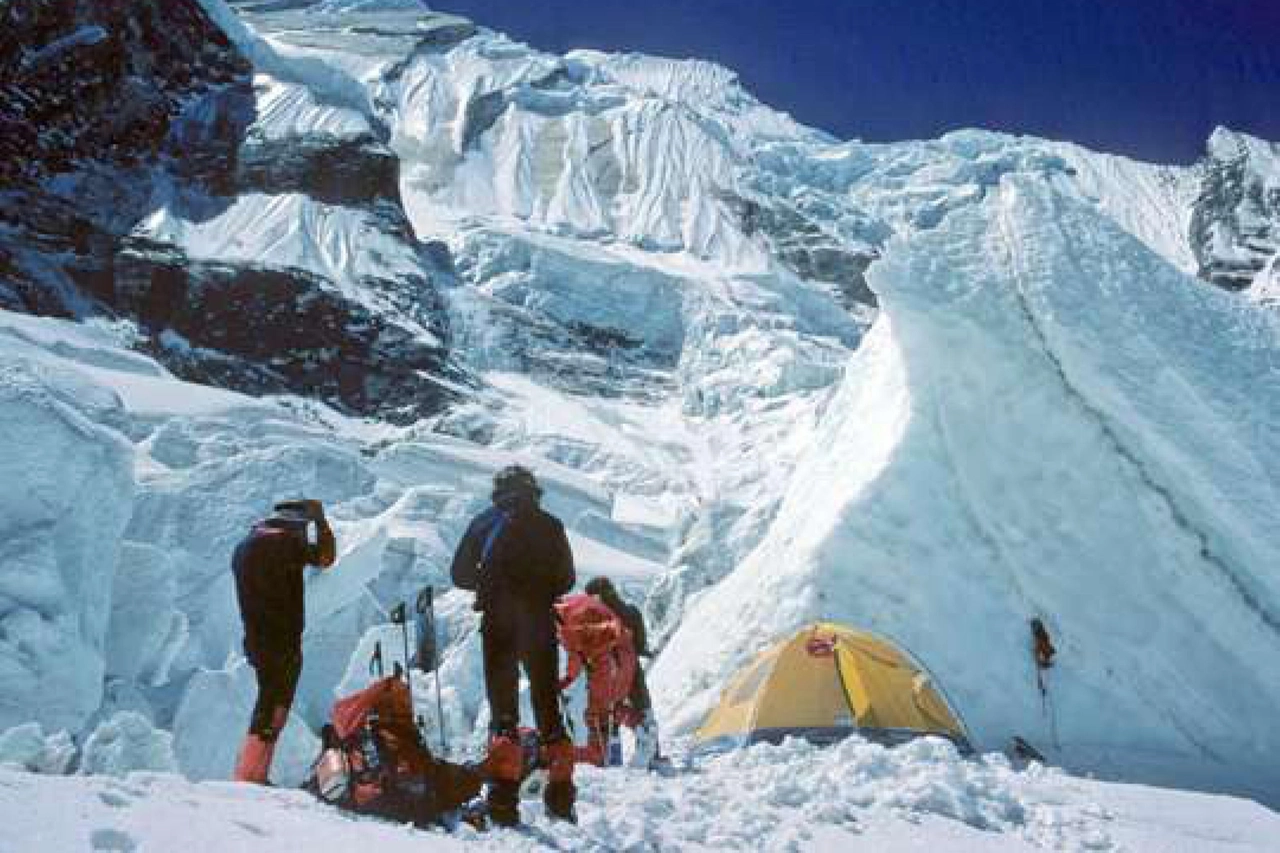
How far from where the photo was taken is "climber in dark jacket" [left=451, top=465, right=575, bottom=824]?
5098mm

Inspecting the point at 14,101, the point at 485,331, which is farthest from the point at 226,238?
the point at 485,331

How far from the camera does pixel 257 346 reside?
123 metres

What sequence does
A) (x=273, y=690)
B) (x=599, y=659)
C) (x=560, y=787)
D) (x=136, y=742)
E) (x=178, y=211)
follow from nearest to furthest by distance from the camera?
(x=560, y=787) → (x=273, y=690) → (x=599, y=659) → (x=136, y=742) → (x=178, y=211)

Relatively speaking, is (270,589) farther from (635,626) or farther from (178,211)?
(178,211)

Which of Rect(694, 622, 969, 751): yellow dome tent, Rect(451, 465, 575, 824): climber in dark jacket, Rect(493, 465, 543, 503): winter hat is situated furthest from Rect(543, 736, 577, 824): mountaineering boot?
Rect(694, 622, 969, 751): yellow dome tent

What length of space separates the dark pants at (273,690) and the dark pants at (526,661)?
1.18 meters

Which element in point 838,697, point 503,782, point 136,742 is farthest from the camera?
point 136,742

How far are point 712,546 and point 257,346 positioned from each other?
4036 inches

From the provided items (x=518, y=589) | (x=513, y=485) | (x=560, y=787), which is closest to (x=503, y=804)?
(x=560, y=787)

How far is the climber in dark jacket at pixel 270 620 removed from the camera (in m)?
5.64

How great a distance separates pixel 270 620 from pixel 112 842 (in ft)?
8.84

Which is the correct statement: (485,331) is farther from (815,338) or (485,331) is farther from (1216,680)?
(1216,680)

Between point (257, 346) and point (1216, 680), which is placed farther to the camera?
point (257, 346)

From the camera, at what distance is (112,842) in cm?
308
